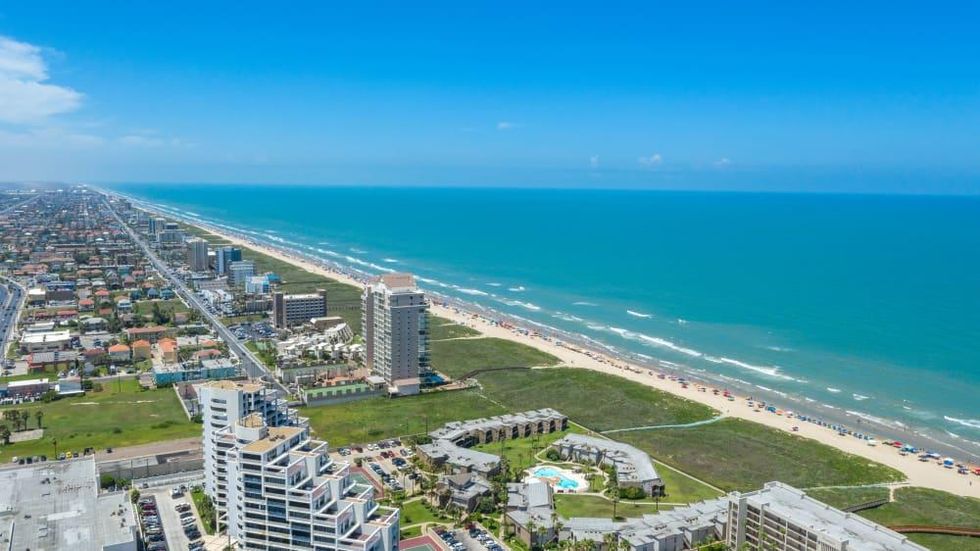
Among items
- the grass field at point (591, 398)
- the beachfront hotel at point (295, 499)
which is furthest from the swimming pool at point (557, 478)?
the beachfront hotel at point (295, 499)

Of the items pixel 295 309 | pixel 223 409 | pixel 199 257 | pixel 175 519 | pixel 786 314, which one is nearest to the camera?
pixel 223 409

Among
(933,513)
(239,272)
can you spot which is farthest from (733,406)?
(239,272)

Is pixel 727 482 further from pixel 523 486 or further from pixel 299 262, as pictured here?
pixel 299 262

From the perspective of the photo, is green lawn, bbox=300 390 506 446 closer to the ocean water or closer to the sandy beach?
the sandy beach

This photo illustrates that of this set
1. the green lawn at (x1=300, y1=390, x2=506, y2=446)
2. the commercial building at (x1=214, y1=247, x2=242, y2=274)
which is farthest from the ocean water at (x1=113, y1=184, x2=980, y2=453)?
the commercial building at (x1=214, y1=247, x2=242, y2=274)

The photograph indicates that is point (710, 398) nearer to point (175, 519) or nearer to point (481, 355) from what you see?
point (481, 355)

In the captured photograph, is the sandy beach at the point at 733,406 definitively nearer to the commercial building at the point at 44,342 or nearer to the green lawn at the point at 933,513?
the green lawn at the point at 933,513

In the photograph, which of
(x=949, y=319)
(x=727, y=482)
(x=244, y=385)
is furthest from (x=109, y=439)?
(x=949, y=319)
